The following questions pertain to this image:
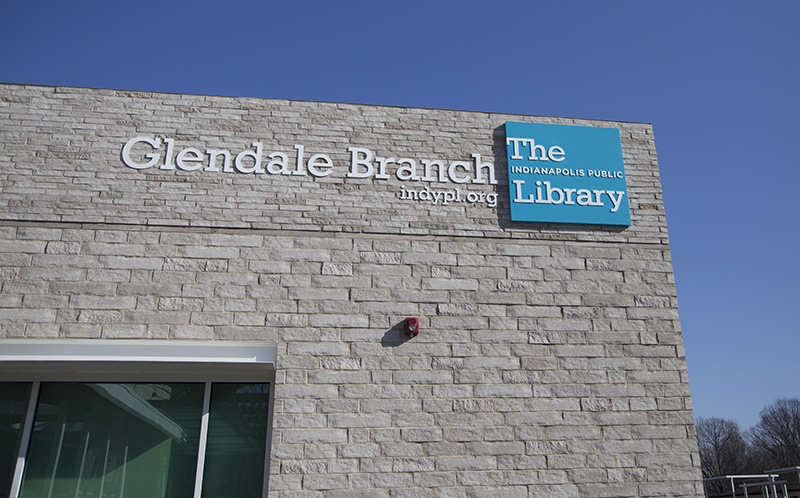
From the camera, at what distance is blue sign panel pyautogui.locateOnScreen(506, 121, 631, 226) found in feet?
21.9

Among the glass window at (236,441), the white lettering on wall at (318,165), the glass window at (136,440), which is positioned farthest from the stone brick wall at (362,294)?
the glass window at (136,440)

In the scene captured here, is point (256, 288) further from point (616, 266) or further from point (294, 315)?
point (616, 266)

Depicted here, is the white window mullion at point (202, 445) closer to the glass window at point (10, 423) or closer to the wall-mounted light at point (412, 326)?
the glass window at point (10, 423)

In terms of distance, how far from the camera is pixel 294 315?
19.2 feet

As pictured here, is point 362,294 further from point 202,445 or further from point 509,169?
point 509,169

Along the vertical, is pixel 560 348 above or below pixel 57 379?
above

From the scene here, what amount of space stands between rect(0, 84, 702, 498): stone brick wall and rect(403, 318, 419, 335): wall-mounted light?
0.12 m

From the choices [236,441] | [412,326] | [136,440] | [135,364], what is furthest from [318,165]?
[136,440]

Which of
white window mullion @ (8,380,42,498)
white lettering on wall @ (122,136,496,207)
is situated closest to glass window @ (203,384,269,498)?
white window mullion @ (8,380,42,498)

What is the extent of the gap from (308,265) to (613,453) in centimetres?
361

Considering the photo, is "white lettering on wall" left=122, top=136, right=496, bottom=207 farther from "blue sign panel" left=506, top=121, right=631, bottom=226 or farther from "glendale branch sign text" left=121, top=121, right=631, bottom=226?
"blue sign panel" left=506, top=121, right=631, bottom=226

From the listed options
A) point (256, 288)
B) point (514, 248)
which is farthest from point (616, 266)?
point (256, 288)

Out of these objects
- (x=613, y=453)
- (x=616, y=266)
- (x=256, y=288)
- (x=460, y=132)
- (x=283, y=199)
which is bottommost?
(x=613, y=453)

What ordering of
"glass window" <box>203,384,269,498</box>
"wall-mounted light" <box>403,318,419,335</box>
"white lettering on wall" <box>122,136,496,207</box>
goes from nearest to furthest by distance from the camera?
"glass window" <box>203,384,269,498</box> < "wall-mounted light" <box>403,318,419,335</box> < "white lettering on wall" <box>122,136,496,207</box>
